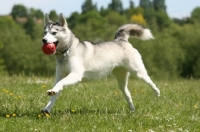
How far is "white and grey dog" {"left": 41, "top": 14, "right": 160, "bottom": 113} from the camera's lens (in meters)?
7.64

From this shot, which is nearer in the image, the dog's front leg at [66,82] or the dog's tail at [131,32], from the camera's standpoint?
the dog's front leg at [66,82]

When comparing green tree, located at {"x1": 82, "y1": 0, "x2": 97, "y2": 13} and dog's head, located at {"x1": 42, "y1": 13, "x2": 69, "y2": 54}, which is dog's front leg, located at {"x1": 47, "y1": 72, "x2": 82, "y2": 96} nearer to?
dog's head, located at {"x1": 42, "y1": 13, "x2": 69, "y2": 54}

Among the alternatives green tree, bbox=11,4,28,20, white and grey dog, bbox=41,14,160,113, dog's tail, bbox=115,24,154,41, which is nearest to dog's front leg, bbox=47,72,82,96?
white and grey dog, bbox=41,14,160,113

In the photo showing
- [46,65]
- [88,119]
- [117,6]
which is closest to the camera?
[88,119]

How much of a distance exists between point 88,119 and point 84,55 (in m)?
1.38

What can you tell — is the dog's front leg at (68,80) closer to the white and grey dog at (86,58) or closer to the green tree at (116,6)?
the white and grey dog at (86,58)

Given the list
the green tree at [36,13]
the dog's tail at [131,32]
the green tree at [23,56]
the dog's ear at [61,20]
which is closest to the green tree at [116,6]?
the green tree at [36,13]

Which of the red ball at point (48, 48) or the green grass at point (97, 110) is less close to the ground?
the red ball at point (48, 48)

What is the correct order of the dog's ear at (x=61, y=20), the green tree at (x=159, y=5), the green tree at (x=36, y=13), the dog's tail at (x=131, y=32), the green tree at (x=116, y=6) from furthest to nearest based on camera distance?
1. the green tree at (x=159, y=5)
2. the green tree at (x=116, y=6)
3. the green tree at (x=36, y=13)
4. the dog's tail at (x=131, y=32)
5. the dog's ear at (x=61, y=20)

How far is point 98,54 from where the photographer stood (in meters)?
8.37

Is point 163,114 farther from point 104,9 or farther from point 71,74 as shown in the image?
point 104,9

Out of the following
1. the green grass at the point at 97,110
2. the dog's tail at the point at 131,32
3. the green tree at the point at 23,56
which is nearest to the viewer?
the green grass at the point at 97,110

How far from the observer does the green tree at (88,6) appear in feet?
393

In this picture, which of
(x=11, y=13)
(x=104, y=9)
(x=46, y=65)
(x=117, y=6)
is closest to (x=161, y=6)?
(x=117, y=6)
